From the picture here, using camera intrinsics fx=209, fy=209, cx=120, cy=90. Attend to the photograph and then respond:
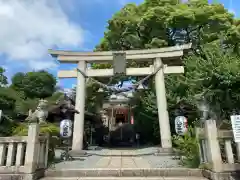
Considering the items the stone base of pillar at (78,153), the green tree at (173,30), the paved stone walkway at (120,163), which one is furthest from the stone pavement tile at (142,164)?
the green tree at (173,30)

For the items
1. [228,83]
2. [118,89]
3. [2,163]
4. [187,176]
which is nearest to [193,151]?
[187,176]

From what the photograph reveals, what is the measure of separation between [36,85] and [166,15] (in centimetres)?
1380

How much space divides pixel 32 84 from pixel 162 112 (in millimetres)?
14570

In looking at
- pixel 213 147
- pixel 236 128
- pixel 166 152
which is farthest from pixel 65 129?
pixel 236 128

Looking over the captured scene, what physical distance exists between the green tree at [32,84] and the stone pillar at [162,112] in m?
13.4

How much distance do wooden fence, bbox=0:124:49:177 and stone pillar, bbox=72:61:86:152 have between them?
5123 millimetres

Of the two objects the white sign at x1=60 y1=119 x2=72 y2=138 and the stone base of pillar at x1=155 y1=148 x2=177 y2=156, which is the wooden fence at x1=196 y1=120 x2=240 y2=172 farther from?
the white sign at x1=60 y1=119 x2=72 y2=138

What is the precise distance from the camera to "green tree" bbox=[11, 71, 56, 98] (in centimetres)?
2050

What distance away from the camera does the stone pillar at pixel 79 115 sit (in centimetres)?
1083

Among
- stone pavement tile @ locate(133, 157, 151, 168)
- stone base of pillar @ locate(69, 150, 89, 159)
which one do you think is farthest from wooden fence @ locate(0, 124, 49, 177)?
stone base of pillar @ locate(69, 150, 89, 159)

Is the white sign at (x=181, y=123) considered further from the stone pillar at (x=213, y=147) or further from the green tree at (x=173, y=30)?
the stone pillar at (x=213, y=147)

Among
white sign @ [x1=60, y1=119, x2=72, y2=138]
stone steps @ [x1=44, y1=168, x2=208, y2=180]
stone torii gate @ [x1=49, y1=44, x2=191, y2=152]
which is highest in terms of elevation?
stone torii gate @ [x1=49, y1=44, x2=191, y2=152]

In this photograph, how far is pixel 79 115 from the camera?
11.2m

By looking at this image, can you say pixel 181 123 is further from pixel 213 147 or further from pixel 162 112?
pixel 213 147
